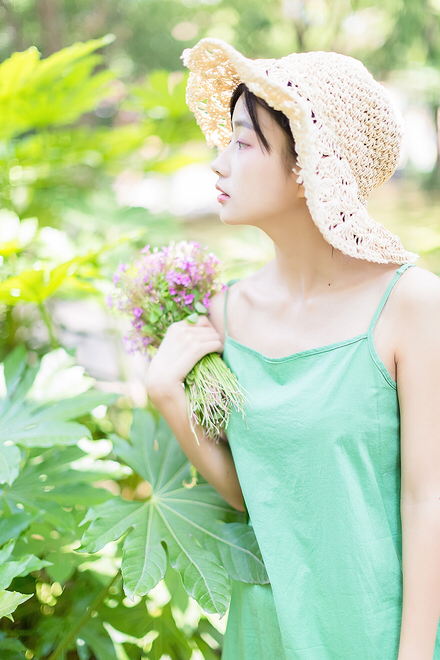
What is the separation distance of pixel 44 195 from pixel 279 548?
1.73m

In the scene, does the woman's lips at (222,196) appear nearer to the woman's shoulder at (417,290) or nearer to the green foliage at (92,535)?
the woman's shoulder at (417,290)

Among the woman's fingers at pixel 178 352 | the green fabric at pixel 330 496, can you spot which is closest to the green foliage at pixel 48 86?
the woman's fingers at pixel 178 352

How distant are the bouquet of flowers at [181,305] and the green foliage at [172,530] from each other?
0.21 metres

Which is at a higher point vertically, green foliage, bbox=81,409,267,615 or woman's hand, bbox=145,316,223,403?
woman's hand, bbox=145,316,223,403

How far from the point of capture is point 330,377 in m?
0.83

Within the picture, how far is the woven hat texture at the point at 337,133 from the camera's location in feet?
2.44

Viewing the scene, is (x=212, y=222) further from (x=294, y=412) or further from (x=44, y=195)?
(x=294, y=412)

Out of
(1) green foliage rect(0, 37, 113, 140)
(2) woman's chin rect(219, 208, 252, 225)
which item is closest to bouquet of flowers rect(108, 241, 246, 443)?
(2) woman's chin rect(219, 208, 252, 225)

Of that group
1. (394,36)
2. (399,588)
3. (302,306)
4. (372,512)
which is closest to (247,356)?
(302,306)

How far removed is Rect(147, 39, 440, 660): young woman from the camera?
2.52 ft

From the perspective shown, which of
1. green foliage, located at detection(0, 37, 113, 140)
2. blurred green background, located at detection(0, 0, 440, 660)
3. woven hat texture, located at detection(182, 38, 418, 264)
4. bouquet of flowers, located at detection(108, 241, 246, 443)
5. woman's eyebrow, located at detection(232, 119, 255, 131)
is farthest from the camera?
green foliage, located at detection(0, 37, 113, 140)

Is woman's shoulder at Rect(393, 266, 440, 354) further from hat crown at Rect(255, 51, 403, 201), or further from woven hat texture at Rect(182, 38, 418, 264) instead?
hat crown at Rect(255, 51, 403, 201)

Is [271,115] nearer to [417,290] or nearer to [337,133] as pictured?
[337,133]

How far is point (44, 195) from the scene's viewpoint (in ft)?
6.85
